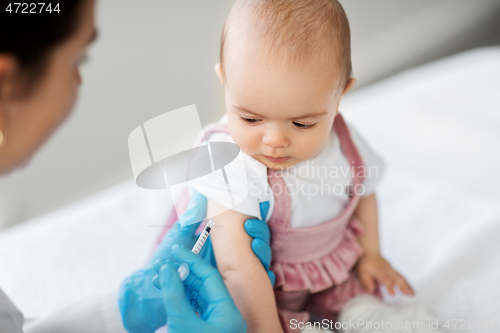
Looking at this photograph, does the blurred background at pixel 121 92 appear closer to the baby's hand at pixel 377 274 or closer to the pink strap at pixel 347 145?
the pink strap at pixel 347 145

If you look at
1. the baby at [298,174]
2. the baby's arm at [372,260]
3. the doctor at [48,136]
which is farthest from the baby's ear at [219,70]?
the baby's arm at [372,260]

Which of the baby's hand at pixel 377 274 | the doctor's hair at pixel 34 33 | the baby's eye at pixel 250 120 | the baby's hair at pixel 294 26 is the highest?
the doctor's hair at pixel 34 33

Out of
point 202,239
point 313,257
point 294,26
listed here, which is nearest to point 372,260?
point 313,257

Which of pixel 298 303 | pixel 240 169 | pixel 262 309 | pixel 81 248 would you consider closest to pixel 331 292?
pixel 298 303

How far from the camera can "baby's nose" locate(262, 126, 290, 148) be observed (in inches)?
21.6

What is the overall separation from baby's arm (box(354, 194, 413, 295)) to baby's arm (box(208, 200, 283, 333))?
275mm

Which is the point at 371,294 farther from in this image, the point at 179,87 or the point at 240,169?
the point at 179,87

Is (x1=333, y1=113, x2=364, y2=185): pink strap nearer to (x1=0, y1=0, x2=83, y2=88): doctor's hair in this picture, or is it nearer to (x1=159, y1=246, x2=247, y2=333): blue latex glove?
(x1=159, y1=246, x2=247, y2=333): blue latex glove

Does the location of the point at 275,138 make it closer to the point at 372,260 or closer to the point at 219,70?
the point at 219,70

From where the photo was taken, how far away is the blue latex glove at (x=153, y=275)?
54cm

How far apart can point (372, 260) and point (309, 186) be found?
257 millimetres

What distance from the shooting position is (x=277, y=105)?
521mm

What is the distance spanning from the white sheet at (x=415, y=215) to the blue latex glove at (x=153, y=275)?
0.04 metres

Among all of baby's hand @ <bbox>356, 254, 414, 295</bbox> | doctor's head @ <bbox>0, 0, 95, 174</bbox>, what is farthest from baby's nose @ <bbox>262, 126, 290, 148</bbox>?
baby's hand @ <bbox>356, 254, 414, 295</bbox>
